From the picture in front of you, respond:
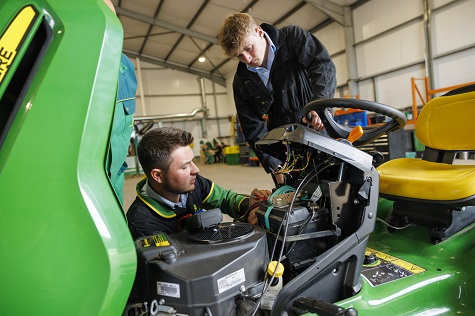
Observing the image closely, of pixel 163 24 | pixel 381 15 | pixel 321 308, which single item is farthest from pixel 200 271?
pixel 163 24

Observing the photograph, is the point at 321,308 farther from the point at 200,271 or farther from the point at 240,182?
the point at 240,182

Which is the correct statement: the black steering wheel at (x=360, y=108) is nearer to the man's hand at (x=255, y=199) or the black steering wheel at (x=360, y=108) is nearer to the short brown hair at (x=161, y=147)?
the man's hand at (x=255, y=199)

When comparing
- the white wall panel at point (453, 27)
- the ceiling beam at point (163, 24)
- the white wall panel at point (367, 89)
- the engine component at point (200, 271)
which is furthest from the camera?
the ceiling beam at point (163, 24)

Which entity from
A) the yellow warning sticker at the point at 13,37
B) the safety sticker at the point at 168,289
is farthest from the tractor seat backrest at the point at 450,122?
the yellow warning sticker at the point at 13,37

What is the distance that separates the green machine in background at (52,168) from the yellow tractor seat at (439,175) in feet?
4.04

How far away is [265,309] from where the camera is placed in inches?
36.4

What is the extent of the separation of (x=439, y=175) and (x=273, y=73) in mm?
1107

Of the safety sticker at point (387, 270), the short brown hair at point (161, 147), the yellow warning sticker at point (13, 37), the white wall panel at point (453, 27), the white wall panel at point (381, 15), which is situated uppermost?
the white wall panel at point (381, 15)

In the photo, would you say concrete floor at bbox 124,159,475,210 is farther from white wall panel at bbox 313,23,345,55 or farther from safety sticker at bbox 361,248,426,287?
white wall panel at bbox 313,23,345,55

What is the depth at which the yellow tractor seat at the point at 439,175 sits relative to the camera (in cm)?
130

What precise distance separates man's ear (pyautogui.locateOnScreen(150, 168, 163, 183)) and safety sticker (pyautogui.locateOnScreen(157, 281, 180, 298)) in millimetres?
567

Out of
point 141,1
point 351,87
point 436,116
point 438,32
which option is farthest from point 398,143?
point 141,1

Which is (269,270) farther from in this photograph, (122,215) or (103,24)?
(103,24)

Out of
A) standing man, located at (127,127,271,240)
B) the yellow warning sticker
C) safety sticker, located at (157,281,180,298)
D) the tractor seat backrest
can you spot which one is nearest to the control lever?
safety sticker, located at (157,281,180,298)
